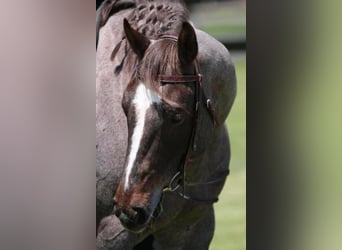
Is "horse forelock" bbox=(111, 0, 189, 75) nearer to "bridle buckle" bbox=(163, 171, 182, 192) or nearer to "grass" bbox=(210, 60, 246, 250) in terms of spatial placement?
"grass" bbox=(210, 60, 246, 250)

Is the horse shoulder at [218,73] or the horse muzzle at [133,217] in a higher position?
the horse shoulder at [218,73]

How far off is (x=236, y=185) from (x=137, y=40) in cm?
48

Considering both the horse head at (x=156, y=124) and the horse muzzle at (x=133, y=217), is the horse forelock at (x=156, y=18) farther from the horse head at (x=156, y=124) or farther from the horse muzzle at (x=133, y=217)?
the horse muzzle at (x=133, y=217)

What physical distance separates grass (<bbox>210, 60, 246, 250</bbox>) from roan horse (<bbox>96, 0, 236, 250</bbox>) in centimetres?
2

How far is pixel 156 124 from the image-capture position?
3.80ft

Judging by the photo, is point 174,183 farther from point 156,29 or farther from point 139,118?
point 156,29

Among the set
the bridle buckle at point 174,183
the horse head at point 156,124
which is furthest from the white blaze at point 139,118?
the bridle buckle at point 174,183

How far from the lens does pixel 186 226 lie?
1249 millimetres

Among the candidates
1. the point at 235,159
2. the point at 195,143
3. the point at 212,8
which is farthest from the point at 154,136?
the point at 212,8

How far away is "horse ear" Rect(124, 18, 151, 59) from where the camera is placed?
123cm

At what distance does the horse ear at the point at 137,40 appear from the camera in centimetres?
123
